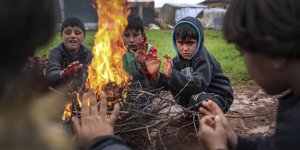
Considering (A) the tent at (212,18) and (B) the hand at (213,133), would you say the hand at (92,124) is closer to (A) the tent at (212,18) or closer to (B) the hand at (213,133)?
(B) the hand at (213,133)

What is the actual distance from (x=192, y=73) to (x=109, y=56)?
1.02m

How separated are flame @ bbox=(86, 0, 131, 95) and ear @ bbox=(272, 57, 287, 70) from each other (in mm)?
2251

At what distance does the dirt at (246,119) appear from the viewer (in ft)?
14.0

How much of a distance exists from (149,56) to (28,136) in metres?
3.14

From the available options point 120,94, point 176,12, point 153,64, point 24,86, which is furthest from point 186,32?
point 176,12

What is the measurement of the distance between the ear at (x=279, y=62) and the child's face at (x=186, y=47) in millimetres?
2767

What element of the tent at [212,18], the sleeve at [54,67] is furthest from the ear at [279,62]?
the tent at [212,18]

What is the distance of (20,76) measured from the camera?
120cm

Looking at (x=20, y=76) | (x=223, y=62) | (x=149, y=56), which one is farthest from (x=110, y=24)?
(x=223, y=62)

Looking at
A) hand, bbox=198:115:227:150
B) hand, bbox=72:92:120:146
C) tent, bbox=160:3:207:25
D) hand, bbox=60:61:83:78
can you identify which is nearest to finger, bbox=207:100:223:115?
hand, bbox=198:115:227:150

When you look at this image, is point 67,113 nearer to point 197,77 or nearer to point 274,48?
point 197,77

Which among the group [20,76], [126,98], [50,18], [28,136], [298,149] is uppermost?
[50,18]

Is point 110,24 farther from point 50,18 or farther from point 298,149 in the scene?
point 50,18

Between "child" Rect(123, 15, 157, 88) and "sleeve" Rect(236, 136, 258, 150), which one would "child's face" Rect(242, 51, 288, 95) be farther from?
"child" Rect(123, 15, 157, 88)
